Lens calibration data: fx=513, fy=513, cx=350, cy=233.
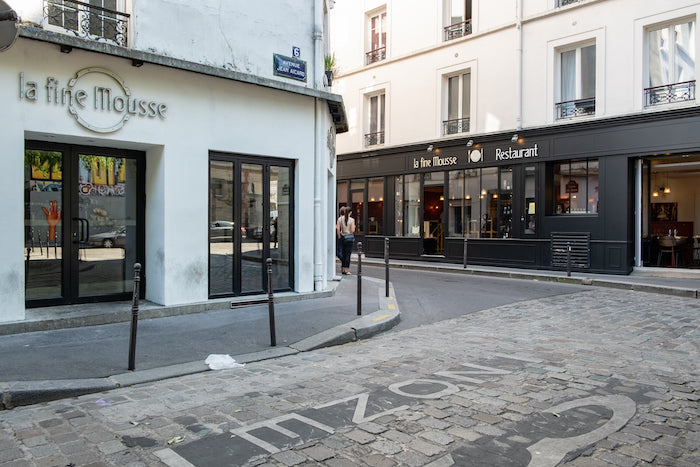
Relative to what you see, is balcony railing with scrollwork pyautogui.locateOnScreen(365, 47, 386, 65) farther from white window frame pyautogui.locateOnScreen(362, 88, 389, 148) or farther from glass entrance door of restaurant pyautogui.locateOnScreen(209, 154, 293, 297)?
glass entrance door of restaurant pyautogui.locateOnScreen(209, 154, 293, 297)

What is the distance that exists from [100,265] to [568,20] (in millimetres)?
14905

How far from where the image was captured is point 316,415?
165 inches

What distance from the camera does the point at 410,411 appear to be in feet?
13.9

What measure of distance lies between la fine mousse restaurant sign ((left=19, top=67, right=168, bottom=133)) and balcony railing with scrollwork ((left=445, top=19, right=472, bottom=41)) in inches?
546

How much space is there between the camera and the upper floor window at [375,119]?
21.4m

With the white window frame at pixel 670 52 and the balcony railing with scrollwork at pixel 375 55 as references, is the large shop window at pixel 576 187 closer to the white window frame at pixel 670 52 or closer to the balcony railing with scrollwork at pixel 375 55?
the white window frame at pixel 670 52

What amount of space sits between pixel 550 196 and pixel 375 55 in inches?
383

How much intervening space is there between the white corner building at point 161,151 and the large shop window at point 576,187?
9.19 meters

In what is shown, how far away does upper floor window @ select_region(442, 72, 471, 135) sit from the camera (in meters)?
18.7

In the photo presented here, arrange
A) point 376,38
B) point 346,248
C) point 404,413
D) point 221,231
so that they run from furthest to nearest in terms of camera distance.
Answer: point 376,38
point 346,248
point 221,231
point 404,413

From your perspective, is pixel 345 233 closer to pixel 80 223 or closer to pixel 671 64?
pixel 80 223

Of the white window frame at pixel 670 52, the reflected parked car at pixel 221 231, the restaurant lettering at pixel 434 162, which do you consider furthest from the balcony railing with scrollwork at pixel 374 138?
the reflected parked car at pixel 221 231

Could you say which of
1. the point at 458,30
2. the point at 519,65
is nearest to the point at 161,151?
the point at 519,65

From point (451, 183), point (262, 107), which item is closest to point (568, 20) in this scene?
point (451, 183)
